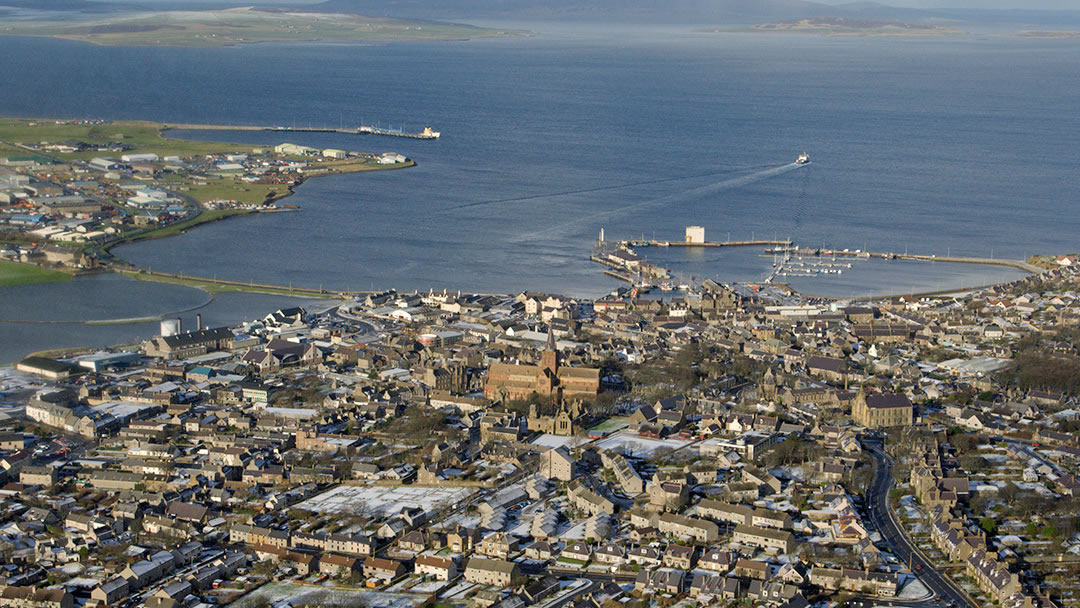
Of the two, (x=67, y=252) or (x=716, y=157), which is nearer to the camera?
(x=67, y=252)

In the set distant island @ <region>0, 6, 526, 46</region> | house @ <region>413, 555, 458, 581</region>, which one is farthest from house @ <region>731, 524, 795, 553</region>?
distant island @ <region>0, 6, 526, 46</region>

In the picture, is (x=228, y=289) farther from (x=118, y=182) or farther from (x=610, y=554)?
(x=610, y=554)

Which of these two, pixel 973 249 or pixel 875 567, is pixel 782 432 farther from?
pixel 973 249

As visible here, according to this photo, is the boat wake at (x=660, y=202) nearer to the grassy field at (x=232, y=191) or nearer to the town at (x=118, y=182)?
the town at (x=118, y=182)

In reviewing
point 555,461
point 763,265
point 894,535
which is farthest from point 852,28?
point 894,535

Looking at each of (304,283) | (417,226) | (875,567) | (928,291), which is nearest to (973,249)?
(928,291)

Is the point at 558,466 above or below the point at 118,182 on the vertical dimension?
below
